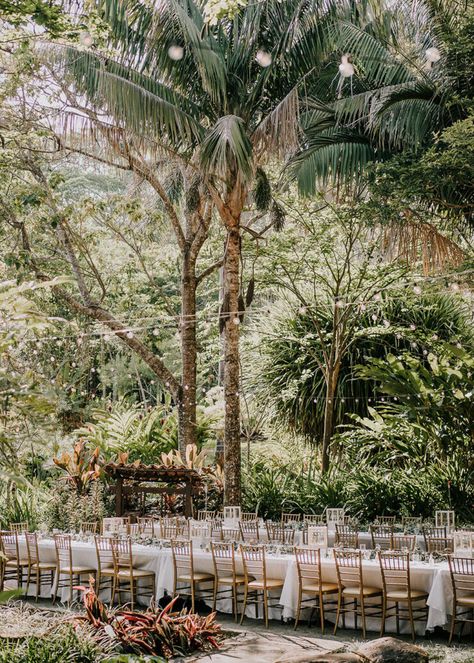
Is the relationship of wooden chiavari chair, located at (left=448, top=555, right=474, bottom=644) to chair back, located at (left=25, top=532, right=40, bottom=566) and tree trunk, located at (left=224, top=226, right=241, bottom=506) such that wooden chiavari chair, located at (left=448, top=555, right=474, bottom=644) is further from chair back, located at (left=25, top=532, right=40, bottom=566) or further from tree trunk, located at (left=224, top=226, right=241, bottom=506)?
chair back, located at (left=25, top=532, right=40, bottom=566)

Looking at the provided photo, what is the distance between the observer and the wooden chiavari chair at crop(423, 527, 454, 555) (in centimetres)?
1079

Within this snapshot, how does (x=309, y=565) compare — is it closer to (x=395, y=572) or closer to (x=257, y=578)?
(x=257, y=578)

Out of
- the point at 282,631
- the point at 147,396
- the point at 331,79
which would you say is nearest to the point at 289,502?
the point at 282,631

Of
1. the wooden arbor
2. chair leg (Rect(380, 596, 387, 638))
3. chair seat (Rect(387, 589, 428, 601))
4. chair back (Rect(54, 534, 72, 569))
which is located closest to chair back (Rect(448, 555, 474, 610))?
chair seat (Rect(387, 589, 428, 601))

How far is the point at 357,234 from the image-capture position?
16641 millimetres

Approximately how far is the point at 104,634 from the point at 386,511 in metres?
7.91

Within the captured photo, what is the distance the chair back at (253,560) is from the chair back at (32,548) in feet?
11.3

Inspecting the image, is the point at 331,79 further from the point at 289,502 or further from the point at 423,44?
the point at 289,502

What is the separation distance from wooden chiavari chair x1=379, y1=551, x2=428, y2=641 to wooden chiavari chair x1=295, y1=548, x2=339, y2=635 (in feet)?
2.07

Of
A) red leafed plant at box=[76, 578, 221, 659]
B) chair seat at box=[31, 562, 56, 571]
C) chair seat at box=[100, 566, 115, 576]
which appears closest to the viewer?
red leafed plant at box=[76, 578, 221, 659]

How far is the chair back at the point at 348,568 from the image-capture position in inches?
373

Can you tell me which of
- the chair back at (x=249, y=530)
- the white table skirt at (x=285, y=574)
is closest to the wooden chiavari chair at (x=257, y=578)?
the white table skirt at (x=285, y=574)

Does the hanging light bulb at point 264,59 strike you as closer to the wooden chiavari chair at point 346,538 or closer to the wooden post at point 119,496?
the wooden chiavari chair at point 346,538

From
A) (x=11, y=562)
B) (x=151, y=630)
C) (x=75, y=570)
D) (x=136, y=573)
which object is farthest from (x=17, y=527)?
(x=151, y=630)
